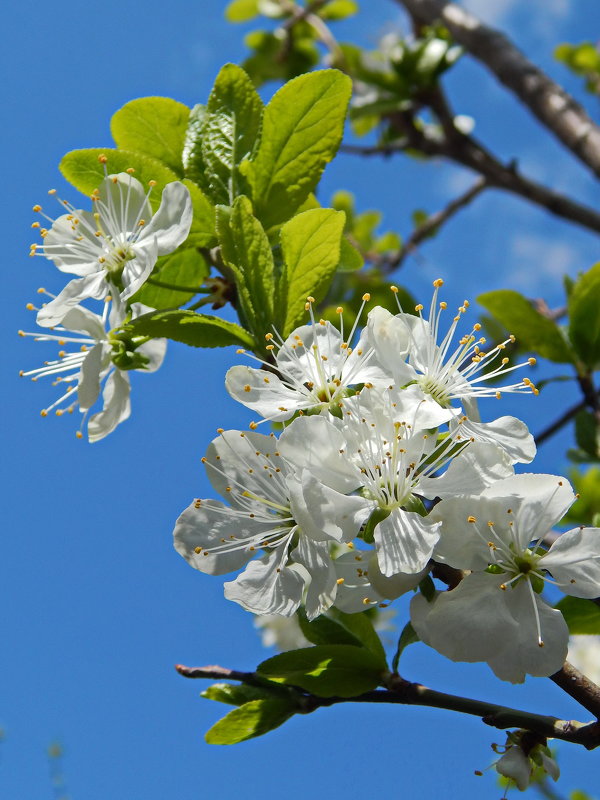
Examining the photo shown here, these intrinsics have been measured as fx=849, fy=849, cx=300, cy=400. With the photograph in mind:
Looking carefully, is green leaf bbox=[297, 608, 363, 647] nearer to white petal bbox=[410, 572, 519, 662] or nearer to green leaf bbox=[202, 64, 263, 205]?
white petal bbox=[410, 572, 519, 662]

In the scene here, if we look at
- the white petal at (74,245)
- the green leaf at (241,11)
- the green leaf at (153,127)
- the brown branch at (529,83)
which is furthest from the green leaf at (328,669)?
the green leaf at (241,11)

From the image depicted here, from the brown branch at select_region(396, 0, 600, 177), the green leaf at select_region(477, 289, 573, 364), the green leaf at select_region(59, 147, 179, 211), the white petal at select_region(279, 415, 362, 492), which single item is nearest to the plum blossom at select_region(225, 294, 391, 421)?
the white petal at select_region(279, 415, 362, 492)

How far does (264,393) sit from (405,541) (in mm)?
305

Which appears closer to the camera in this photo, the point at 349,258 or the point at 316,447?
the point at 316,447

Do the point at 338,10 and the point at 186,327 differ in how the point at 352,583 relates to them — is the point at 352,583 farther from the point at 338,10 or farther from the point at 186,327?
the point at 338,10

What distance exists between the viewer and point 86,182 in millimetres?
1342

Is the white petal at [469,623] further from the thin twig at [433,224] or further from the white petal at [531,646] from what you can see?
the thin twig at [433,224]

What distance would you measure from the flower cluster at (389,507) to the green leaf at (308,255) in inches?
1.7

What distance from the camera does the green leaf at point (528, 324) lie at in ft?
5.80

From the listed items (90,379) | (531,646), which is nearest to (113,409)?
(90,379)

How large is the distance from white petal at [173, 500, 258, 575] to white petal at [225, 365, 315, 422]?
148 mm

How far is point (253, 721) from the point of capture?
1.13m

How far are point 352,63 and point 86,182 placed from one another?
257 centimetres

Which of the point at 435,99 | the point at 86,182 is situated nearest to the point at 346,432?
the point at 86,182
